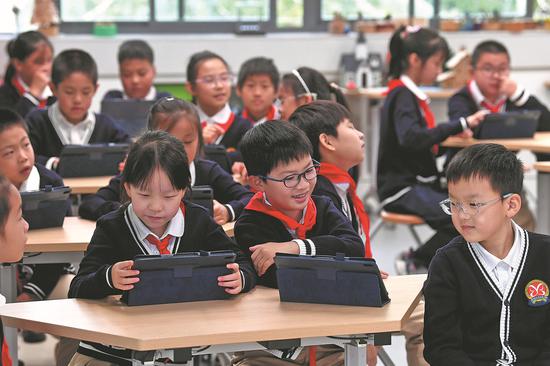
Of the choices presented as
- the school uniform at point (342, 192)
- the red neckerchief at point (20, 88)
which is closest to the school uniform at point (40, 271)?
the school uniform at point (342, 192)

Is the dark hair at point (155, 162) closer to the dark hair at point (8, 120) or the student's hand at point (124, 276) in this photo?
the student's hand at point (124, 276)

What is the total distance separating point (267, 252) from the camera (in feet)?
8.27

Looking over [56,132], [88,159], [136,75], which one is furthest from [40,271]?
[136,75]

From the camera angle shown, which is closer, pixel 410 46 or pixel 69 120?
pixel 69 120

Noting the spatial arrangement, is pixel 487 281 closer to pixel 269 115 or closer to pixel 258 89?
pixel 269 115

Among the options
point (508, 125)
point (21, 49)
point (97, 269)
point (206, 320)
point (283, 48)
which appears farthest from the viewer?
point (283, 48)

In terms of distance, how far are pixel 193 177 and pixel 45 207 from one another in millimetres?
548

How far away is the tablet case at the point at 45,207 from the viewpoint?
3076 mm

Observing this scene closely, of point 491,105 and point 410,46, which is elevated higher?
point 410,46

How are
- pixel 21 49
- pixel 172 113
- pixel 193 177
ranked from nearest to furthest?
pixel 172 113 → pixel 193 177 → pixel 21 49

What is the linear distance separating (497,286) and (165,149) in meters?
0.89

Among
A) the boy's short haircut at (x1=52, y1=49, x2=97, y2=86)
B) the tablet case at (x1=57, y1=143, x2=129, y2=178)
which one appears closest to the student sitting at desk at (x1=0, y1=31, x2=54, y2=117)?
the boy's short haircut at (x1=52, y1=49, x2=97, y2=86)

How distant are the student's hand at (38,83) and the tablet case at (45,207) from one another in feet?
7.47

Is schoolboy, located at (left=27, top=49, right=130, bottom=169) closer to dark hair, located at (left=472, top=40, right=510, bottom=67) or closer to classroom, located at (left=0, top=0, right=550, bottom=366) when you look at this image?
classroom, located at (left=0, top=0, right=550, bottom=366)
